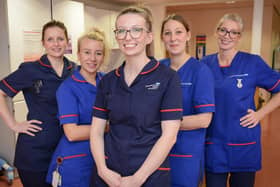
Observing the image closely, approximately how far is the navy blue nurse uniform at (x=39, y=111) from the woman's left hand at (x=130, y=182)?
2.35 ft

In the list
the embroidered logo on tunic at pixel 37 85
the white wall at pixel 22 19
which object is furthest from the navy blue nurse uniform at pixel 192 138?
the white wall at pixel 22 19

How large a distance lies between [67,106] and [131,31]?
0.55 meters

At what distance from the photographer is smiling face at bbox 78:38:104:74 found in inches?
58.1

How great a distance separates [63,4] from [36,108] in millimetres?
2328

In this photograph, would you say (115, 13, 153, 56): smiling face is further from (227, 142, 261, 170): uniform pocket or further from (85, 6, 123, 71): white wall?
(85, 6, 123, 71): white wall

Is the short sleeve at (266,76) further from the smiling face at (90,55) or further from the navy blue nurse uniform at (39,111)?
the navy blue nurse uniform at (39,111)

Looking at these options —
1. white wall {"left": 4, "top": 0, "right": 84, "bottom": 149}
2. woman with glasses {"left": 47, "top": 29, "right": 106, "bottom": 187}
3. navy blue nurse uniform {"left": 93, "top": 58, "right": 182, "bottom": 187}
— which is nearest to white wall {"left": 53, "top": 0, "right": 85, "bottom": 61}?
white wall {"left": 4, "top": 0, "right": 84, "bottom": 149}

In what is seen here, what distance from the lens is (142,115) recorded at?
105 centimetres

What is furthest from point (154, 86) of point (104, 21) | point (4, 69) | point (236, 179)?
point (104, 21)

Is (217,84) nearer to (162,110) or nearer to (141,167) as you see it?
(162,110)

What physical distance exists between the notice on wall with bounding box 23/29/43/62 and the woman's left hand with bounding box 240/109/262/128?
Result: 2.42 metres

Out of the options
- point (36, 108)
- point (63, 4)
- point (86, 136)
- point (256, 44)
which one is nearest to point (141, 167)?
point (86, 136)

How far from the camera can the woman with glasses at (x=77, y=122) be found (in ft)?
4.49

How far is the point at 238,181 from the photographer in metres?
1.67
